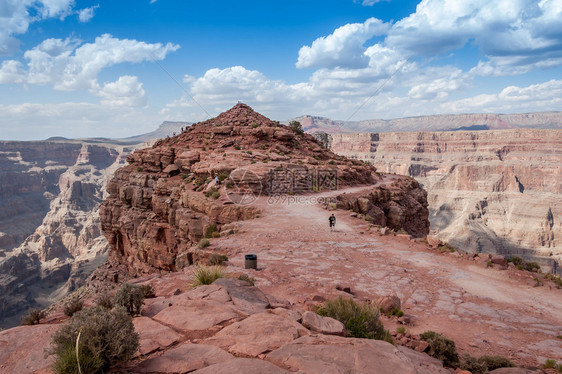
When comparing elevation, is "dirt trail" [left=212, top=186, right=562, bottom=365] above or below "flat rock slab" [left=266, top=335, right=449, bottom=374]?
below

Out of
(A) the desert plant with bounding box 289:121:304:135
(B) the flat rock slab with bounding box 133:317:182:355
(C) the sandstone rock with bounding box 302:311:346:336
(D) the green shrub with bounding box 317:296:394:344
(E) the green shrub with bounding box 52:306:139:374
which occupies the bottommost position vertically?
(D) the green shrub with bounding box 317:296:394:344

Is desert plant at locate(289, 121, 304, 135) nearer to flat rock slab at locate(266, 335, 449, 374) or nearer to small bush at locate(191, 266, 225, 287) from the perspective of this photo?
small bush at locate(191, 266, 225, 287)

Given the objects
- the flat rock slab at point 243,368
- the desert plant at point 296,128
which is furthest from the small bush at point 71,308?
the desert plant at point 296,128

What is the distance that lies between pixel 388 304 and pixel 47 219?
116 metres

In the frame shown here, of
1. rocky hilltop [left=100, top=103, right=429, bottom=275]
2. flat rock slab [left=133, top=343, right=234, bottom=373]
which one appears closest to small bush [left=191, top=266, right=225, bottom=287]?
flat rock slab [left=133, top=343, right=234, bottom=373]

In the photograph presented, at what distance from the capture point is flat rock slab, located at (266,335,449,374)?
378 cm

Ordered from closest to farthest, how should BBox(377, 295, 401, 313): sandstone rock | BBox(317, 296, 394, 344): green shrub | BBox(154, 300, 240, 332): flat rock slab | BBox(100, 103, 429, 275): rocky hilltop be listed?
1. BBox(154, 300, 240, 332): flat rock slab
2. BBox(317, 296, 394, 344): green shrub
3. BBox(377, 295, 401, 313): sandstone rock
4. BBox(100, 103, 429, 275): rocky hilltop

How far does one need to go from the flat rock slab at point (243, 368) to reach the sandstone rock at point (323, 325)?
136cm

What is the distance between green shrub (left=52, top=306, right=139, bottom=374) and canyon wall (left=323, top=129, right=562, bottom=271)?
185 ft

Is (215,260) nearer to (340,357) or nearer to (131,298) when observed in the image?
(131,298)

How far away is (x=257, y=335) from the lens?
4.50m

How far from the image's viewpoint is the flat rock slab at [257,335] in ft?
13.8

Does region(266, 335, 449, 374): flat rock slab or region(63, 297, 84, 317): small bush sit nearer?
region(266, 335, 449, 374): flat rock slab

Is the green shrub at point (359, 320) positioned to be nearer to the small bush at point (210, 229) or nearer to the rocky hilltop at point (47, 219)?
the small bush at point (210, 229)
